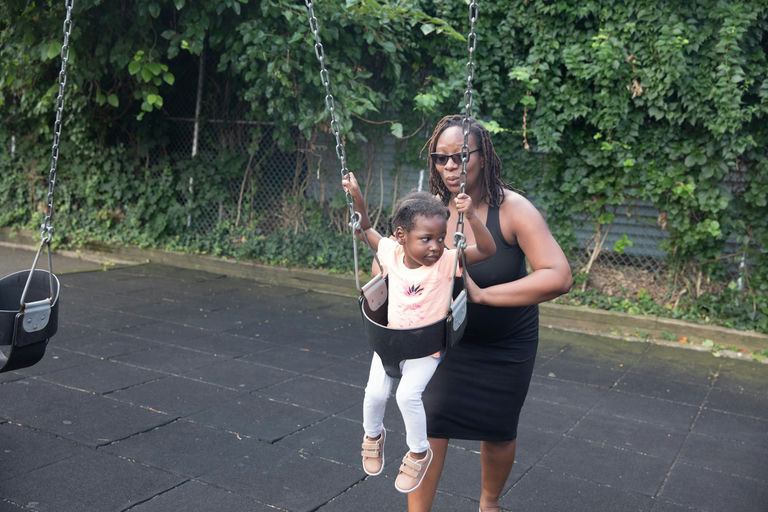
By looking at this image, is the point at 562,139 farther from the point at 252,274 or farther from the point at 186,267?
the point at 186,267

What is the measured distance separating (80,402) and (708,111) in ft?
19.1

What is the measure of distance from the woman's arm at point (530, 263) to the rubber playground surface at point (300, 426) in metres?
1.24

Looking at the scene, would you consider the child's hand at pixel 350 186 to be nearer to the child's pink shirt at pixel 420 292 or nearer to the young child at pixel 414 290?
the young child at pixel 414 290

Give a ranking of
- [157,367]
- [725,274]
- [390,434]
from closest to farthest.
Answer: [390,434] → [157,367] → [725,274]

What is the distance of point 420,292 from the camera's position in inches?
93.4

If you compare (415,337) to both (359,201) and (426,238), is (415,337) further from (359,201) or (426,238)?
(359,201)

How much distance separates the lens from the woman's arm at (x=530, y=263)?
7.97 ft

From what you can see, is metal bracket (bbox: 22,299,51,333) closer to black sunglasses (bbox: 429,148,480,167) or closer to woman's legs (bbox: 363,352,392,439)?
woman's legs (bbox: 363,352,392,439)

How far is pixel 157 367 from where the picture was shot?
5.04 m

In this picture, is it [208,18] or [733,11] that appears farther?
[208,18]

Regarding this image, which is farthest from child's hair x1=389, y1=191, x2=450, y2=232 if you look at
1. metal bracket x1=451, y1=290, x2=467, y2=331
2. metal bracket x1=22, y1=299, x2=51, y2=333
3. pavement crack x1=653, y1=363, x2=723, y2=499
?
pavement crack x1=653, y1=363, x2=723, y2=499

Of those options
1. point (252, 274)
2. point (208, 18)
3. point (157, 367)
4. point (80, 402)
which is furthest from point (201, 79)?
point (80, 402)

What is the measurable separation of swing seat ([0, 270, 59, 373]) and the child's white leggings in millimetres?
1396

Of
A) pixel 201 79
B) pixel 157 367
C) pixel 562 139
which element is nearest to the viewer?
pixel 157 367
